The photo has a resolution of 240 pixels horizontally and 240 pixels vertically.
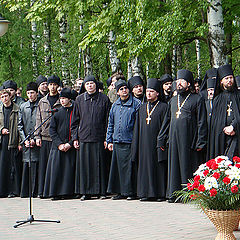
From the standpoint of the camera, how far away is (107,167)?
1295cm

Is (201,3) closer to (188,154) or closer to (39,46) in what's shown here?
(188,154)

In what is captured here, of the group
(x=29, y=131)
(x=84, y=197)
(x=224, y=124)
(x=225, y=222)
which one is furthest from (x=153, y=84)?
(x=225, y=222)

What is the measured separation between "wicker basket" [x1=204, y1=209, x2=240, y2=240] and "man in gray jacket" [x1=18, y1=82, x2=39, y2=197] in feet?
21.3

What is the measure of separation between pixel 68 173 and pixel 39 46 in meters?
17.8

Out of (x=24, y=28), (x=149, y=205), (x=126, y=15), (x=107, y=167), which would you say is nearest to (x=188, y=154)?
(x=149, y=205)

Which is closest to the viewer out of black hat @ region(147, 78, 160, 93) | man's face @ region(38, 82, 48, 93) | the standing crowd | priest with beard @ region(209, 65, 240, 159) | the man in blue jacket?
priest with beard @ region(209, 65, 240, 159)

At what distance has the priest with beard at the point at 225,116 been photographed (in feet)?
34.0

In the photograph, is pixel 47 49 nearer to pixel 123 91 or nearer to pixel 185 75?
pixel 123 91

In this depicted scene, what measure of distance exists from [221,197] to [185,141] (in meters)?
3.91

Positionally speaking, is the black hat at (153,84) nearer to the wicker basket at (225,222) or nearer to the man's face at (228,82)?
the man's face at (228,82)

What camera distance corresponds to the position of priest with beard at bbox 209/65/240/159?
1038 cm

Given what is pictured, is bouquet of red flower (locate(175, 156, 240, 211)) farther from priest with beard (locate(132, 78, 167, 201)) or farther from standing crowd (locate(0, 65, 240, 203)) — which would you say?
priest with beard (locate(132, 78, 167, 201))

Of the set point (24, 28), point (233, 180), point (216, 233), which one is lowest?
point (216, 233)

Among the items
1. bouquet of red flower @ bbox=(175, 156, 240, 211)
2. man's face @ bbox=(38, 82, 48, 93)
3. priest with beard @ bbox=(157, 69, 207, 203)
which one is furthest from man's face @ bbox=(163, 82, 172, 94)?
bouquet of red flower @ bbox=(175, 156, 240, 211)
